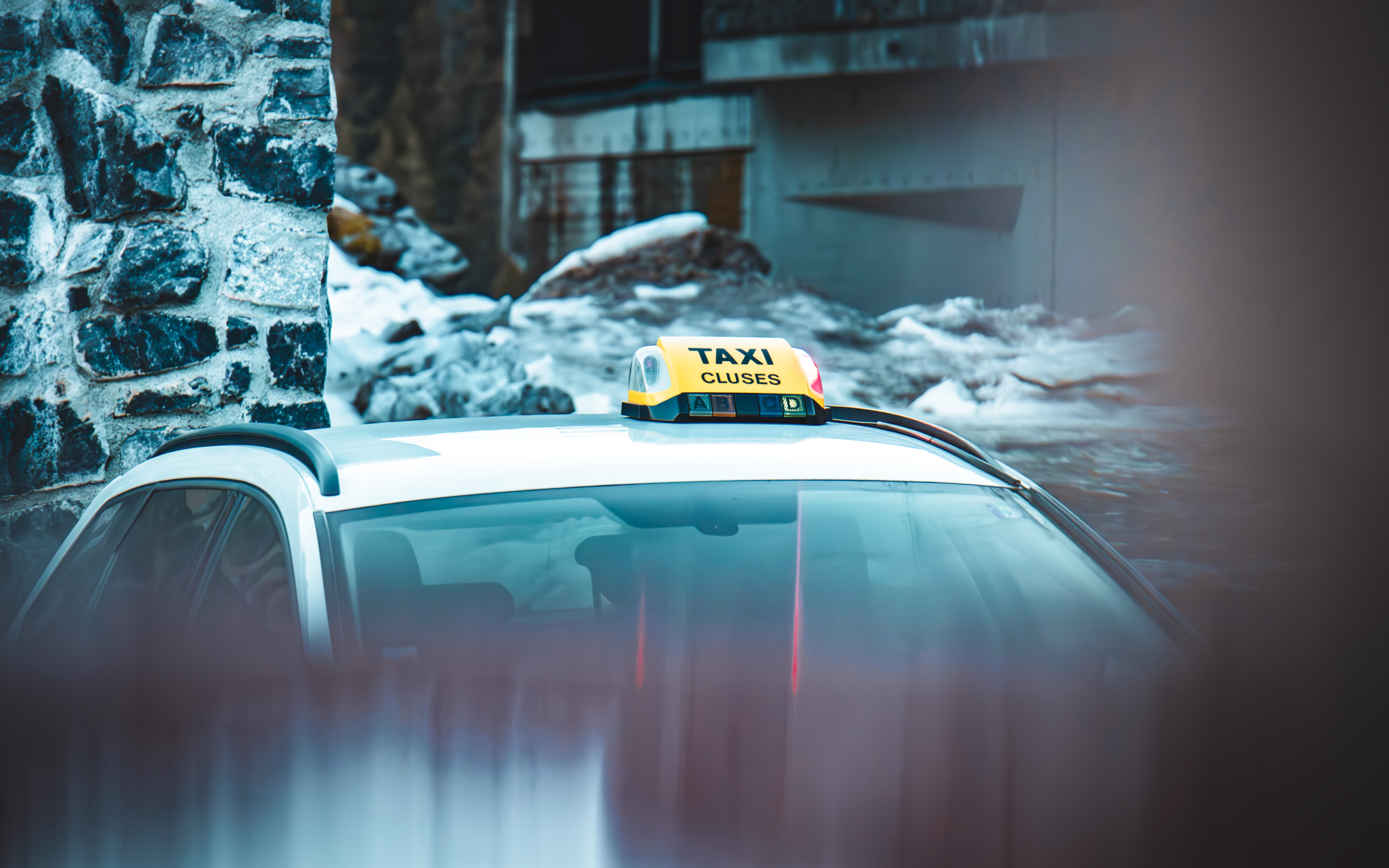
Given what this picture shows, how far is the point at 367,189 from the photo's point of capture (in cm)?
1058

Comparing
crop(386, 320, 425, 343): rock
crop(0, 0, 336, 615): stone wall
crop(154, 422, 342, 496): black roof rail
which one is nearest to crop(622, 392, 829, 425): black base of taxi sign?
crop(154, 422, 342, 496): black roof rail

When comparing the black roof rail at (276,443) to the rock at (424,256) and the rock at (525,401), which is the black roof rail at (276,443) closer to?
the rock at (525,401)

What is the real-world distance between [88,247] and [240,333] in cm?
46

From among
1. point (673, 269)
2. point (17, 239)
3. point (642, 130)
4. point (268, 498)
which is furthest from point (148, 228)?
point (642, 130)

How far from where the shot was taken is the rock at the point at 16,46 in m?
3.05

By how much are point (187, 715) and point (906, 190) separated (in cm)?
1019

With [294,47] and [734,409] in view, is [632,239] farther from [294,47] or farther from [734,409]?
[734,409]

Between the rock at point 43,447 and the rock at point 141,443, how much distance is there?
7cm

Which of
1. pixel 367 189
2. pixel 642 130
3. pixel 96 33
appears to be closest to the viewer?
pixel 96 33

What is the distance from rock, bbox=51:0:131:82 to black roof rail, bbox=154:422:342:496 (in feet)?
5.50

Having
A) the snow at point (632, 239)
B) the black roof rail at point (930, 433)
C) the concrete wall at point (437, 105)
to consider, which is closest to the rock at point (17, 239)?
the black roof rail at point (930, 433)

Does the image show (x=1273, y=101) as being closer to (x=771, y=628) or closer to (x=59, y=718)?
(x=771, y=628)

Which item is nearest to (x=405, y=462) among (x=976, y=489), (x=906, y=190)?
(x=976, y=489)

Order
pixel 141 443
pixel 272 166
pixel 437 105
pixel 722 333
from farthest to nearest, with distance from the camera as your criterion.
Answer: pixel 437 105 → pixel 722 333 → pixel 272 166 → pixel 141 443
